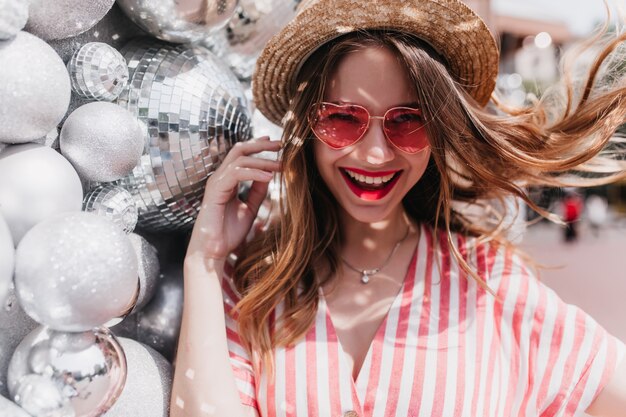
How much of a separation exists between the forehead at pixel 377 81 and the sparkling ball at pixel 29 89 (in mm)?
713

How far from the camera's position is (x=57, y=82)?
1.03 m

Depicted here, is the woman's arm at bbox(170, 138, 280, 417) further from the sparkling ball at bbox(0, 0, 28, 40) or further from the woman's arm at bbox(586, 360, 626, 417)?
the woman's arm at bbox(586, 360, 626, 417)

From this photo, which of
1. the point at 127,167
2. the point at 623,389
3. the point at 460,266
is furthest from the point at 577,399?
the point at 127,167

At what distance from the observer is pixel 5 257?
0.89 metres

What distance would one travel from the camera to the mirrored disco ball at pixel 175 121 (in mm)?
1428

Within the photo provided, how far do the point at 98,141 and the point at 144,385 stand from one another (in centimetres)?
59

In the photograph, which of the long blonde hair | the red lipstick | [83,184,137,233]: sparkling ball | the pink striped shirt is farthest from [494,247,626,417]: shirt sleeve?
[83,184,137,233]: sparkling ball

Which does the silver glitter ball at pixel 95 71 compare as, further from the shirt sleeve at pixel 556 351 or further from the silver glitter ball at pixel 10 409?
the shirt sleeve at pixel 556 351

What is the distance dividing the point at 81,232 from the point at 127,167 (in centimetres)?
33

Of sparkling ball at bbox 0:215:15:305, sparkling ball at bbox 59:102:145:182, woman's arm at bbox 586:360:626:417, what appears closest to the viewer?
sparkling ball at bbox 0:215:15:305

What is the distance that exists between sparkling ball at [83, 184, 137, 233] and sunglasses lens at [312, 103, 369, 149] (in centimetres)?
52

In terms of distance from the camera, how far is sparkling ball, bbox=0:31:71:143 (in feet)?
3.14

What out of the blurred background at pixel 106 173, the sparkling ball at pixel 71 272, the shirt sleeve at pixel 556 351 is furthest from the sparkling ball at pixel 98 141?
the shirt sleeve at pixel 556 351

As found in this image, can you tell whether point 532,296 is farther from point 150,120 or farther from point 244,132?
point 150,120
